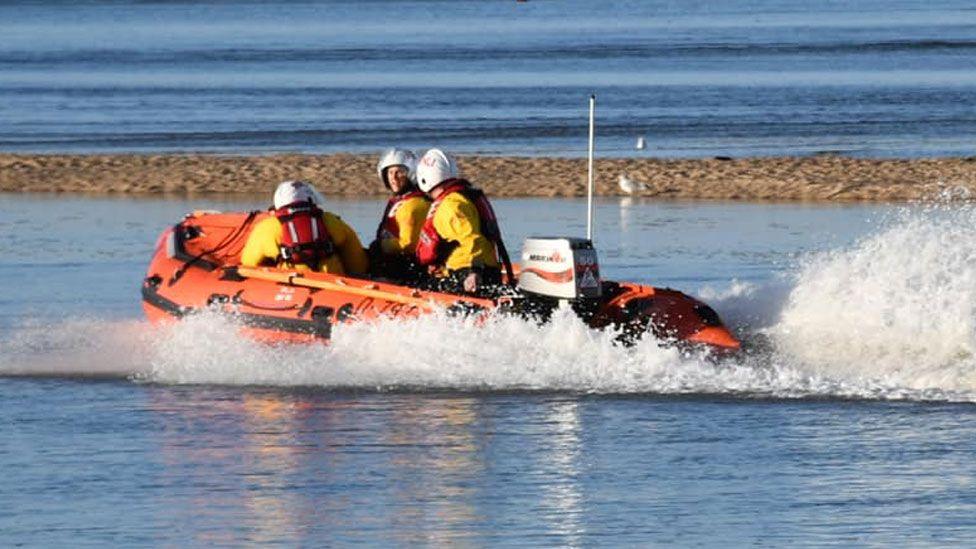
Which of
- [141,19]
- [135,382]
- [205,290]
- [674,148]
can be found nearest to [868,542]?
[135,382]

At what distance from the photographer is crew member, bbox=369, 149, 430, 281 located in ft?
49.8

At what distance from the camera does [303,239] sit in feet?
49.6

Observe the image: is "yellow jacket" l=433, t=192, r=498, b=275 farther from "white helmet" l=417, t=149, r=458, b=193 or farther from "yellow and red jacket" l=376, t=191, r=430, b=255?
"yellow and red jacket" l=376, t=191, r=430, b=255

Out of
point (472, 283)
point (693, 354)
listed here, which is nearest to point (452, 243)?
point (472, 283)

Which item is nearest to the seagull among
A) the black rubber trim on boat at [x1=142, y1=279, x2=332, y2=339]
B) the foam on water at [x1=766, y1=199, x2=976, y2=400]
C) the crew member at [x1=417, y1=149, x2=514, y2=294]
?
the foam on water at [x1=766, y1=199, x2=976, y2=400]

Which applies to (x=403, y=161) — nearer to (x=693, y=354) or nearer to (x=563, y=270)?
(x=563, y=270)

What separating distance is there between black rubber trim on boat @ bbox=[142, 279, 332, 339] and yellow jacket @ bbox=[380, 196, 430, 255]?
103 cm

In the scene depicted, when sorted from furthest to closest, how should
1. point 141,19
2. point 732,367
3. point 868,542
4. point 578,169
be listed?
Answer: point 141,19 < point 578,169 < point 732,367 < point 868,542

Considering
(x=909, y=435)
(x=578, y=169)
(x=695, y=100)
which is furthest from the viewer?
(x=695, y=100)

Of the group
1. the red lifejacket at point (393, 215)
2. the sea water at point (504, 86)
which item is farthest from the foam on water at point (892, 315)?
the sea water at point (504, 86)

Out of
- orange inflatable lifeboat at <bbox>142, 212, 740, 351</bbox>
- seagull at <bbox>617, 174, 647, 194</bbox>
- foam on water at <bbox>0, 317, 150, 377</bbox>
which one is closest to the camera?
orange inflatable lifeboat at <bbox>142, 212, 740, 351</bbox>

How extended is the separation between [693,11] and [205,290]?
83.7 m

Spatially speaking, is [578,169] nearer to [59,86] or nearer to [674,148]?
[674,148]

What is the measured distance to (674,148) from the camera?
99.9ft
